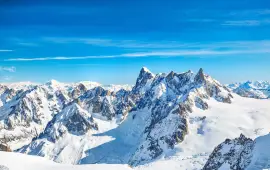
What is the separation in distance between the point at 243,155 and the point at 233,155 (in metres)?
5.54

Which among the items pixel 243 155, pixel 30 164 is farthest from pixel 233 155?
pixel 30 164

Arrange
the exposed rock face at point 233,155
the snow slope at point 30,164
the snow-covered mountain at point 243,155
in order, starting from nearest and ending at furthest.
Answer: the snow slope at point 30,164, the snow-covered mountain at point 243,155, the exposed rock face at point 233,155

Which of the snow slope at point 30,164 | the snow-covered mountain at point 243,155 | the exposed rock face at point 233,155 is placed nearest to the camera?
the snow slope at point 30,164

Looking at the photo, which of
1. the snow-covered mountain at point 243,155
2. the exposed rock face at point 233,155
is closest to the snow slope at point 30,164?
the exposed rock face at point 233,155

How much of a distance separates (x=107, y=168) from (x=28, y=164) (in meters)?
26.1

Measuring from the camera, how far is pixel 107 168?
128000 millimetres

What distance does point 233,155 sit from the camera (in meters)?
145

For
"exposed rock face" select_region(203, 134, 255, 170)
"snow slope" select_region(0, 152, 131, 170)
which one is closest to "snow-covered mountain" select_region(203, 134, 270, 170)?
"exposed rock face" select_region(203, 134, 255, 170)

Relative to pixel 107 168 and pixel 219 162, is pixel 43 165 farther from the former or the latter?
pixel 219 162

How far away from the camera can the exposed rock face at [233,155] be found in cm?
13750

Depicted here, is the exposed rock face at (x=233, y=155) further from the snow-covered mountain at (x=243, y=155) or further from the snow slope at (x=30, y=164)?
the snow slope at (x=30, y=164)

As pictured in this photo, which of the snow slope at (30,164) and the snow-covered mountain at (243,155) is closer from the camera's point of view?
the snow slope at (30,164)

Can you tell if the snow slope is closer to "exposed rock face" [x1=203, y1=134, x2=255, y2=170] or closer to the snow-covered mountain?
"exposed rock face" [x1=203, y1=134, x2=255, y2=170]

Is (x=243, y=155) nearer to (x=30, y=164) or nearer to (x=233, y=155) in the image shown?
(x=233, y=155)
